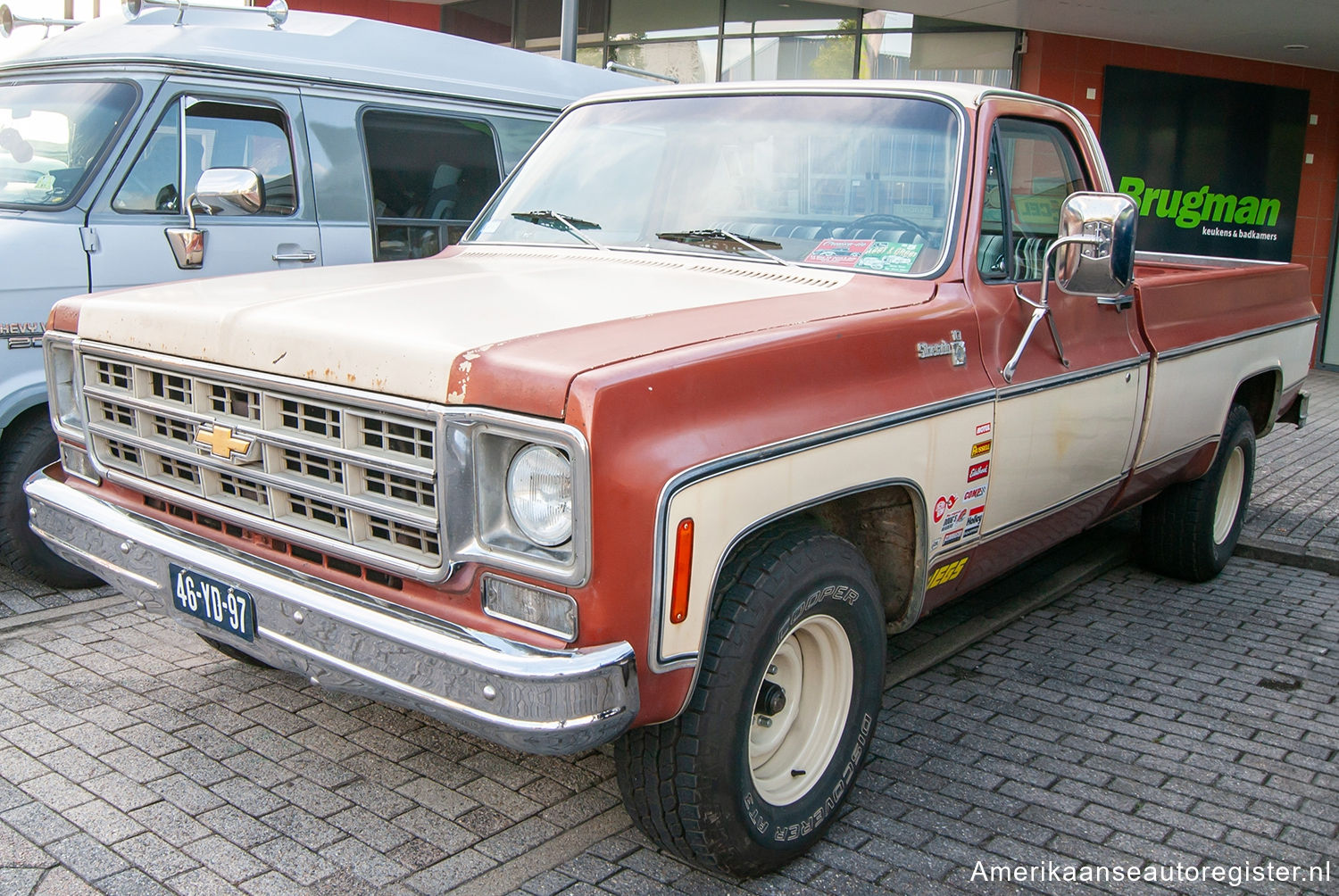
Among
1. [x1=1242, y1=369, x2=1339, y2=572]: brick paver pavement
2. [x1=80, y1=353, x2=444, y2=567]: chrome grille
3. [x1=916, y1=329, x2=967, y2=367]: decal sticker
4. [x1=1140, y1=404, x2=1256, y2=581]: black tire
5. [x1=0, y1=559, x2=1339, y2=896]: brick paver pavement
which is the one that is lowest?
[x1=1242, y1=369, x2=1339, y2=572]: brick paver pavement

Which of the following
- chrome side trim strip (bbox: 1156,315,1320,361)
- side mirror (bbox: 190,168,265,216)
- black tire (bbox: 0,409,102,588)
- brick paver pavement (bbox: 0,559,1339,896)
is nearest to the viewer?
brick paver pavement (bbox: 0,559,1339,896)

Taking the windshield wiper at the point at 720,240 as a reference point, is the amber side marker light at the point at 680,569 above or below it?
below

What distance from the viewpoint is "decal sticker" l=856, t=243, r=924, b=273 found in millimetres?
3535

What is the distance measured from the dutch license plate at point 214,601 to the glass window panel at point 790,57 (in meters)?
11.5

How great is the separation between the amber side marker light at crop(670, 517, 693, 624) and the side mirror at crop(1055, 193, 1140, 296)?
1.75 meters

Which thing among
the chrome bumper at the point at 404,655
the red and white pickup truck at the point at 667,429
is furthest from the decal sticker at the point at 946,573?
the chrome bumper at the point at 404,655

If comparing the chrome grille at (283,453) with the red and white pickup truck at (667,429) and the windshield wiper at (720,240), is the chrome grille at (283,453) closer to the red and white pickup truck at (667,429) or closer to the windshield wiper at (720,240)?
the red and white pickup truck at (667,429)

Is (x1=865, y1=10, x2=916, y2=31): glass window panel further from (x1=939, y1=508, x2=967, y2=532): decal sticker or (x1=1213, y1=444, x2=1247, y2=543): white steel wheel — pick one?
(x1=939, y1=508, x2=967, y2=532): decal sticker

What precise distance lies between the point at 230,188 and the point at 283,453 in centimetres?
250

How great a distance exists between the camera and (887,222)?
3637mm

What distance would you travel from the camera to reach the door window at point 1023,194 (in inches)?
147

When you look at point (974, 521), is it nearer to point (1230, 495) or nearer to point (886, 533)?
point (886, 533)

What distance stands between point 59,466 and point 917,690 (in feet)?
9.82

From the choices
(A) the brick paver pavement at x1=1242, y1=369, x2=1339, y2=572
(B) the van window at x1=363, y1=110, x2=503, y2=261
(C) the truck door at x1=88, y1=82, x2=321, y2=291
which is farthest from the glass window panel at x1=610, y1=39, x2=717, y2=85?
(C) the truck door at x1=88, y1=82, x2=321, y2=291
